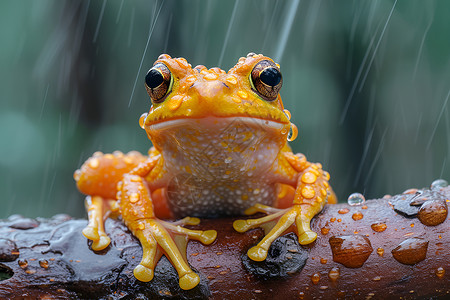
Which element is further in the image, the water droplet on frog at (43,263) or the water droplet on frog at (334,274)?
the water droplet on frog at (43,263)

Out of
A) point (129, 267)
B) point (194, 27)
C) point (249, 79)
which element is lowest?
point (129, 267)

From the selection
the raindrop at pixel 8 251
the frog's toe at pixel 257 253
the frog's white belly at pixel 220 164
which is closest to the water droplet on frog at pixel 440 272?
the frog's toe at pixel 257 253

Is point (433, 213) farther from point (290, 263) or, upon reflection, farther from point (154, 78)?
point (154, 78)

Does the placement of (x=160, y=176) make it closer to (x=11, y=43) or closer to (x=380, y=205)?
(x=380, y=205)

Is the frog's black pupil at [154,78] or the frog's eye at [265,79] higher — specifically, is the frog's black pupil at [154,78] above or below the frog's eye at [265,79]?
below

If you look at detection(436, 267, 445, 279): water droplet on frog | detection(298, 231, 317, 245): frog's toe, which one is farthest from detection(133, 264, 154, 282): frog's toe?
detection(436, 267, 445, 279): water droplet on frog

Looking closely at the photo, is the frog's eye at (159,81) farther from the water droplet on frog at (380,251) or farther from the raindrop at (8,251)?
the water droplet on frog at (380,251)

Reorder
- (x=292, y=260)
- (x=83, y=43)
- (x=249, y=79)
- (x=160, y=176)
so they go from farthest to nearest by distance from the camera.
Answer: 1. (x=83, y=43)
2. (x=160, y=176)
3. (x=249, y=79)
4. (x=292, y=260)

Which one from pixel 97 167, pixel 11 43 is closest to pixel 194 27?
pixel 11 43
